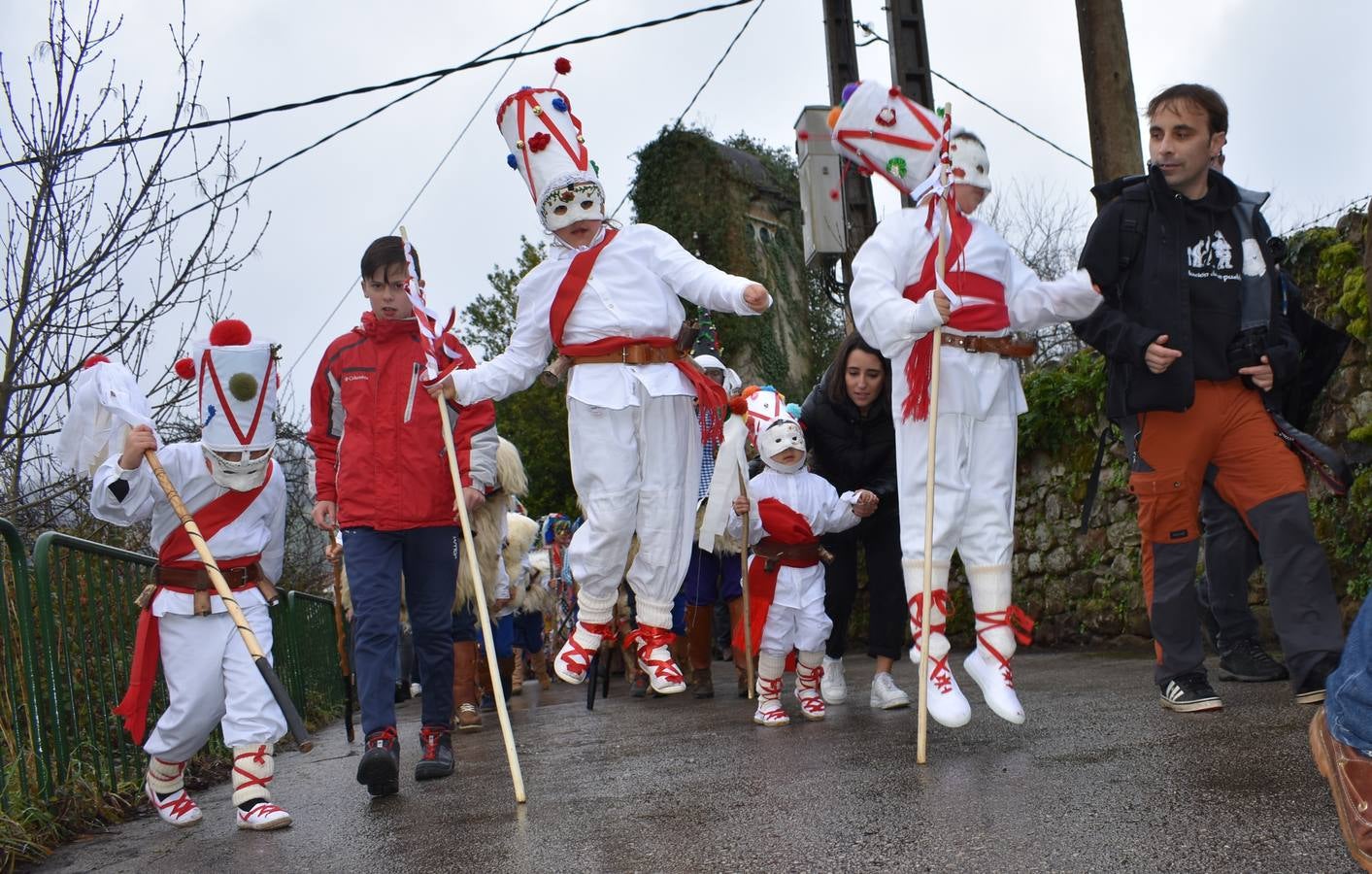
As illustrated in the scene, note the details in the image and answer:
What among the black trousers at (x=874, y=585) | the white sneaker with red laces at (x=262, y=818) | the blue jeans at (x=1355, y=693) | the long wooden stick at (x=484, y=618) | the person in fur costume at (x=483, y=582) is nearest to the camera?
the blue jeans at (x=1355, y=693)

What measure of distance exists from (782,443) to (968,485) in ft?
6.65

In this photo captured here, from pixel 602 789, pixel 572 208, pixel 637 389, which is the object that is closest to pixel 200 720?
pixel 602 789

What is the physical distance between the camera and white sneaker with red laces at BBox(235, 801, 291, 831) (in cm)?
457

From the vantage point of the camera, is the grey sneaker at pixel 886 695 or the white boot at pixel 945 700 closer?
the white boot at pixel 945 700

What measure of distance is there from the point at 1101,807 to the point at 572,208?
2.90 m

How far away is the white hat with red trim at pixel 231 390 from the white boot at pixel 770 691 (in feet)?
8.40

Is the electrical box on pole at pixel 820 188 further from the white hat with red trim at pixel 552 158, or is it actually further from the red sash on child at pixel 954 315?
the white hat with red trim at pixel 552 158

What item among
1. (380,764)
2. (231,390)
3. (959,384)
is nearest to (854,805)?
(959,384)

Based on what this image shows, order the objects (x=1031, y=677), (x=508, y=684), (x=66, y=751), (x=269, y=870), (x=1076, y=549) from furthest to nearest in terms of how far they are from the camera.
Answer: (x=508, y=684) → (x=1076, y=549) → (x=1031, y=677) → (x=66, y=751) → (x=269, y=870)

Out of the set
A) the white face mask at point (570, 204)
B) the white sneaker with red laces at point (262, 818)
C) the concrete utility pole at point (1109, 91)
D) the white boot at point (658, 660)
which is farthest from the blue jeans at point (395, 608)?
the concrete utility pole at point (1109, 91)

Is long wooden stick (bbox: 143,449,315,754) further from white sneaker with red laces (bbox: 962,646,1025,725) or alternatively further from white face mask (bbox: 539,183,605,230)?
white sneaker with red laces (bbox: 962,646,1025,725)

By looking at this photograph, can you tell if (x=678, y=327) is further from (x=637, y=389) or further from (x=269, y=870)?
(x=269, y=870)

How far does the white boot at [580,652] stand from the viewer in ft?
16.3

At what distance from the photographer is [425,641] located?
5633 mm
